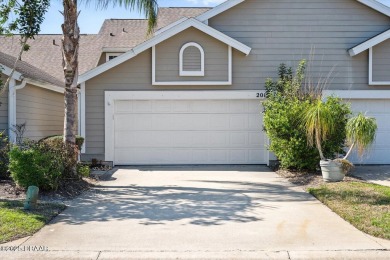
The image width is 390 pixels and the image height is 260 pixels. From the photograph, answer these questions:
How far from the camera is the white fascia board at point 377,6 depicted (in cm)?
1409

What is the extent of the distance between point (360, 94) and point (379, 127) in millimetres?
1235

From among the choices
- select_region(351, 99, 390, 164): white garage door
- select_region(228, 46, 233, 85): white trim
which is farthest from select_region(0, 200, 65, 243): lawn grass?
select_region(351, 99, 390, 164): white garage door

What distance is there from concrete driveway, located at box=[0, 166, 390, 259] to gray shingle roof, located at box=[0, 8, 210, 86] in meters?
10.8

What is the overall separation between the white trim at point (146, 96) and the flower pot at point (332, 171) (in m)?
4.11

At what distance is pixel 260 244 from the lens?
234 inches

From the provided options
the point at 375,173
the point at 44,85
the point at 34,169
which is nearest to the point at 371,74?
the point at 375,173

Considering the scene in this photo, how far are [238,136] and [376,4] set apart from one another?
6215 millimetres

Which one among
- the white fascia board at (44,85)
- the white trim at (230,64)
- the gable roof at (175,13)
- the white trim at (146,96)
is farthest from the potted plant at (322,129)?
the gable roof at (175,13)

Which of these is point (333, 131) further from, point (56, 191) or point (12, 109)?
point (12, 109)

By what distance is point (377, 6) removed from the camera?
557 inches

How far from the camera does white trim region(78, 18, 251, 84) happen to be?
13570 millimetres

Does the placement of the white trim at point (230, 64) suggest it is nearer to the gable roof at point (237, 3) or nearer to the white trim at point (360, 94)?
the gable roof at point (237, 3)

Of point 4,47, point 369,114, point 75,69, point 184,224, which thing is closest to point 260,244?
point 184,224

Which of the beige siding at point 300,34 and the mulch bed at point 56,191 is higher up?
the beige siding at point 300,34
